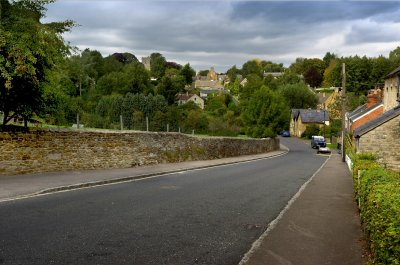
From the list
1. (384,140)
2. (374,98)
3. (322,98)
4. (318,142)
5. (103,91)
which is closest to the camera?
(384,140)

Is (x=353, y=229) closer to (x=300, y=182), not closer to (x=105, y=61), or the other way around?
(x=300, y=182)

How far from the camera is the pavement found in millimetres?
7012

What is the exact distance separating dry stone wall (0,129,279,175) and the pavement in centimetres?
52

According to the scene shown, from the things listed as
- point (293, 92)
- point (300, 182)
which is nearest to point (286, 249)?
point (300, 182)

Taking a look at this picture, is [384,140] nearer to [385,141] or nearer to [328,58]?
[385,141]

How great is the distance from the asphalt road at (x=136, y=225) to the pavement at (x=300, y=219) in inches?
17.1

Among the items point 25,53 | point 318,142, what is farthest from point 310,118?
point 25,53

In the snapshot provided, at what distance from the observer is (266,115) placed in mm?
54406

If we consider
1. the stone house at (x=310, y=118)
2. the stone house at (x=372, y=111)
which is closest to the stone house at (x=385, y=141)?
the stone house at (x=372, y=111)

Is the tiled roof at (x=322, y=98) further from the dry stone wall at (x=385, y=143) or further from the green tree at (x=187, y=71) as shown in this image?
the dry stone wall at (x=385, y=143)

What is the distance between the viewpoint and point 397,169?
25.4 meters

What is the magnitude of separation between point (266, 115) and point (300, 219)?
45.2 m

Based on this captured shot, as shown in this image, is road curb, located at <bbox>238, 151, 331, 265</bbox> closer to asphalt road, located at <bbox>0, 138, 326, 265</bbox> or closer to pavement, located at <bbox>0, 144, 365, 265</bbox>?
pavement, located at <bbox>0, 144, 365, 265</bbox>

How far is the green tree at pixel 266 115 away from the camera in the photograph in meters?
53.9
